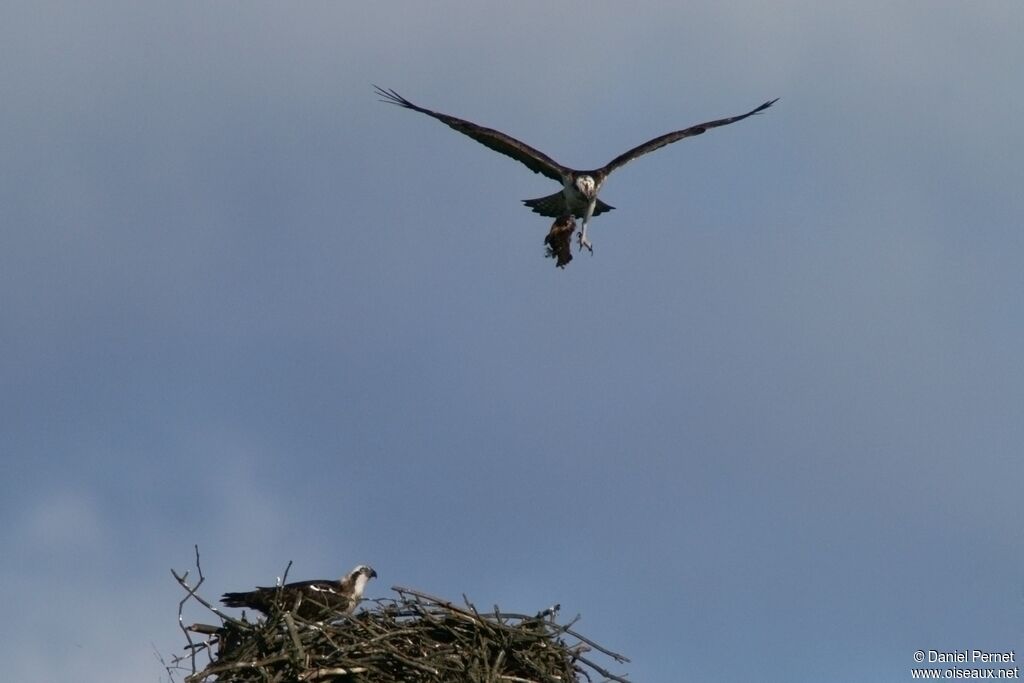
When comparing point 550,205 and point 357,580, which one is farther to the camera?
point 550,205

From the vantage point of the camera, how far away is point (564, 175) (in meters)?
18.4

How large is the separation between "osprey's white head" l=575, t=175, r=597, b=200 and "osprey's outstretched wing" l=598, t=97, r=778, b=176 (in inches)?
8.2

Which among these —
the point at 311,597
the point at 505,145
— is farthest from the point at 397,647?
the point at 505,145

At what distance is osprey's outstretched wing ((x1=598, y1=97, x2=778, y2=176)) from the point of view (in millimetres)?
18266

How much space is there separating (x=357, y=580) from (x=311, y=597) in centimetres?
69

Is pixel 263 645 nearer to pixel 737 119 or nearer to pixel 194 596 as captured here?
pixel 194 596

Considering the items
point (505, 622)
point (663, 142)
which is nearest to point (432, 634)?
point (505, 622)

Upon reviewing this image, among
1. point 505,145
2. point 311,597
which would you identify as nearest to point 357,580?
point 311,597

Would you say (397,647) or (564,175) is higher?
(564,175)

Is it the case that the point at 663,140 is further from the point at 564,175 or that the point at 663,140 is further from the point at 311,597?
the point at 311,597

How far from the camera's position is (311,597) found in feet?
37.5

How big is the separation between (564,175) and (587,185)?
1.47ft

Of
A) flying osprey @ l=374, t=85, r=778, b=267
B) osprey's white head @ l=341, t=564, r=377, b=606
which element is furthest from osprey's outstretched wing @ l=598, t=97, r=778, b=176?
osprey's white head @ l=341, t=564, r=377, b=606

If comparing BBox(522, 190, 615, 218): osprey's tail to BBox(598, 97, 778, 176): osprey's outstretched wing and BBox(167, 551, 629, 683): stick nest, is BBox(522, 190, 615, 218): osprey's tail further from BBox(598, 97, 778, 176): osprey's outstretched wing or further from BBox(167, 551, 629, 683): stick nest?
BBox(167, 551, 629, 683): stick nest
